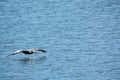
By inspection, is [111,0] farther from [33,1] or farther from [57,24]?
[57,24]

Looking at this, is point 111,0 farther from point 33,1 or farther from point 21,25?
point 21,25

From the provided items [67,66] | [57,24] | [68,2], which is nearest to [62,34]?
[57,24]

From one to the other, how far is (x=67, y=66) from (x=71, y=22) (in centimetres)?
995

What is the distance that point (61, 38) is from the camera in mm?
35750

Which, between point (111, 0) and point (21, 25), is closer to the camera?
point (21, 25)

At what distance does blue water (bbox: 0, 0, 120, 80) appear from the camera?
30031 mm

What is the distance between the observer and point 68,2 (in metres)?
48.3

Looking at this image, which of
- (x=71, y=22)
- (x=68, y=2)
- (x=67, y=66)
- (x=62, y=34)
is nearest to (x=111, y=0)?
(x=68, y=2)

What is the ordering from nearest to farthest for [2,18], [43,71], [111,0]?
[43,71], [2,18], [111,0]

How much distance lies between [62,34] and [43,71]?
275 inches

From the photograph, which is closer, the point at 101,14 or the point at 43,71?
the point at 43,71

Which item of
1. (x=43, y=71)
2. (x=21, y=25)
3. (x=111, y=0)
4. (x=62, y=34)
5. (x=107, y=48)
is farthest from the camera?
(x=111, y=0)

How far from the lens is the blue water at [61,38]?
98.5 ft

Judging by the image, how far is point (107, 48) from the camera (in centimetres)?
3356
